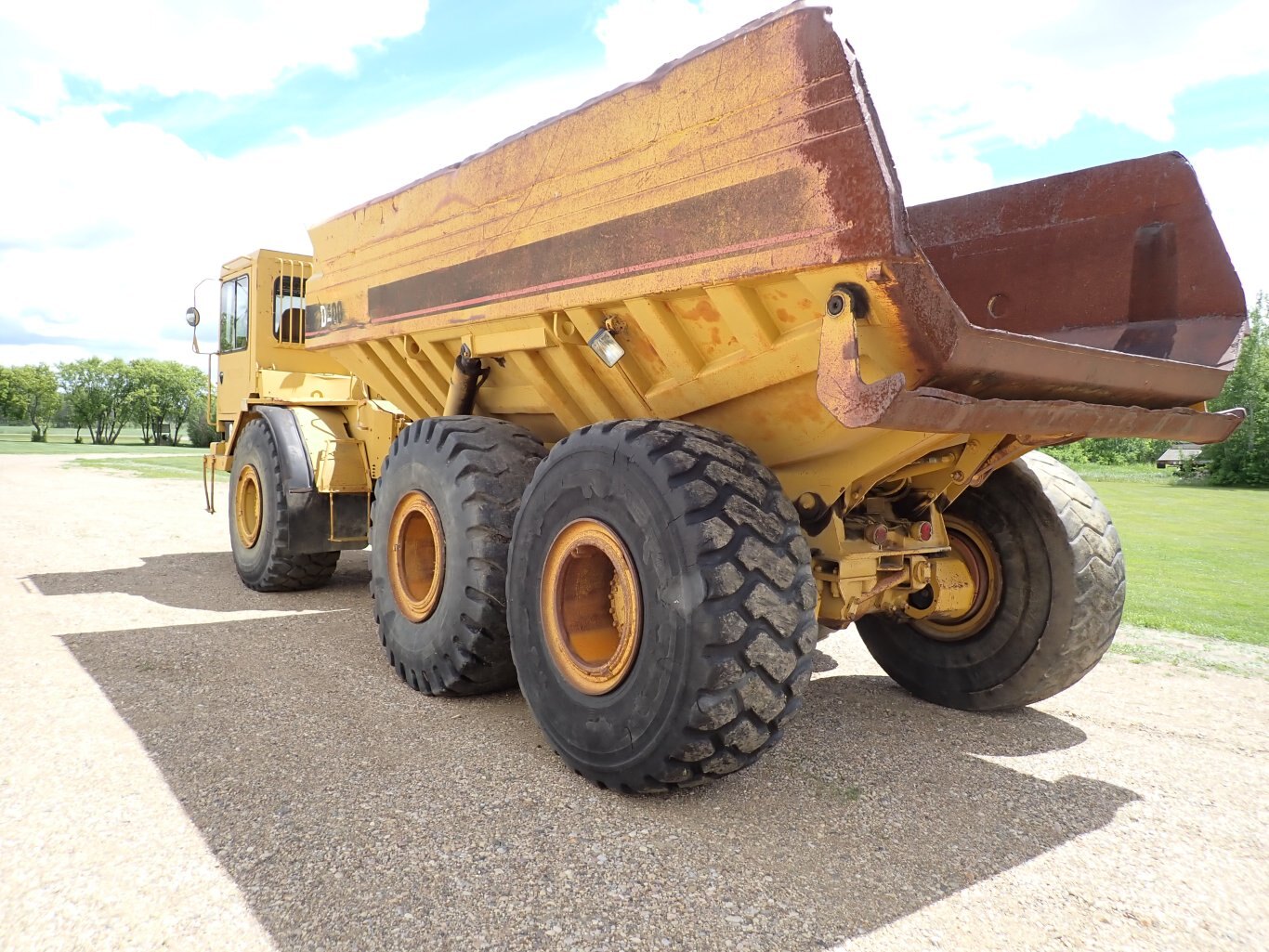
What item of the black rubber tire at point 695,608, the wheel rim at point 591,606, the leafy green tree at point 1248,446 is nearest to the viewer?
the black rubber tire at point 695,608

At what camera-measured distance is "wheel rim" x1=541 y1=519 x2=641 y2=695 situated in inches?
122

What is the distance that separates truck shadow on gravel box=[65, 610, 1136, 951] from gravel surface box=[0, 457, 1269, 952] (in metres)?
0.01

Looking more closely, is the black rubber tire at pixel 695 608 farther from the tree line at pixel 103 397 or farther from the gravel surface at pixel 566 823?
the tree line at pixel 103 397

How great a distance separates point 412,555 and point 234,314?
4597 mm

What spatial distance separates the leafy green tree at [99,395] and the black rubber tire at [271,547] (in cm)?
9025

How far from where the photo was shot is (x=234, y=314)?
8.03m

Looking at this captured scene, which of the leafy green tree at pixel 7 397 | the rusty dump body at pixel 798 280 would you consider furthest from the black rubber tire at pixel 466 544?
the leafy green tree at pixel 7 397

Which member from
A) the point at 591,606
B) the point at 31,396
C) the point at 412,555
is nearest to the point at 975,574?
Result: the point at 591,606

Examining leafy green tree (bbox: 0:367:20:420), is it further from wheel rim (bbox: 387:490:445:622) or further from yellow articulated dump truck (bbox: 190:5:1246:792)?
wheel rim (bbox: 387:490:445:622)

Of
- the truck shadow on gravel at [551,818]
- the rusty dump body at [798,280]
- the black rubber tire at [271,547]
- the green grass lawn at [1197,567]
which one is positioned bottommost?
the green grass lawn at [1197,567]

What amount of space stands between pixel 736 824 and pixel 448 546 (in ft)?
6.08

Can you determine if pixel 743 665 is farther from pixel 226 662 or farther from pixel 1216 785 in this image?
pixel 226 662

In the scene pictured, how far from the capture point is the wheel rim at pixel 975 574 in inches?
165

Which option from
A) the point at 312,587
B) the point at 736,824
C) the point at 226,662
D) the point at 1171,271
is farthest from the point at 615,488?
the point at 312,587
